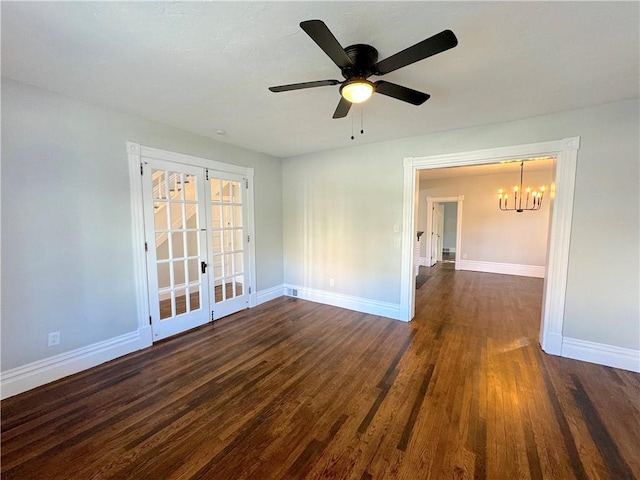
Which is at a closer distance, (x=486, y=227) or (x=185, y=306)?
(x=185, y=306)

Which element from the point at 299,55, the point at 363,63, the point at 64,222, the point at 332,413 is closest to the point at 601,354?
the point at 332,413

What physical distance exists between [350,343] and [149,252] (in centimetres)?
258

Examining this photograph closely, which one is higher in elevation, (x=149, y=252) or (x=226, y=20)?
(x=226, y=20)

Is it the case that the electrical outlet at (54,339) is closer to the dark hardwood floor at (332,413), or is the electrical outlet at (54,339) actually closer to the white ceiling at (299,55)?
the dark hardwood floor at (332,413)

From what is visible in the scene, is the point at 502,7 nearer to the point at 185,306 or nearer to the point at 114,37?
the point at 114,37

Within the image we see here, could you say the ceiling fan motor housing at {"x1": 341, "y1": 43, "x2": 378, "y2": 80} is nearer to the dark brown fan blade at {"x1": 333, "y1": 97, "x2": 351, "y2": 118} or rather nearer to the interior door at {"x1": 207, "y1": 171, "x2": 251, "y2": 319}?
the dark brown fan blade at {"x1": 333, "y1": 97, "x2": 351, "y2": 118}

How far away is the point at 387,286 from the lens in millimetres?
3963

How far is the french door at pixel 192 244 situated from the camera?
3152 mm

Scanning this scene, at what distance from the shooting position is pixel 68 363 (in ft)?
8.21

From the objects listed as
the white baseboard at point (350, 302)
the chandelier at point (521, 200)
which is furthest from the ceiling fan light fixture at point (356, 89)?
the chandelier at point (521, 200)

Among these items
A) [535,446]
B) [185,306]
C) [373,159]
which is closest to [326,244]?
[373,159]

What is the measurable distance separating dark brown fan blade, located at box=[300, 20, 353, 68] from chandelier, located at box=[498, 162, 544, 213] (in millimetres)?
6644

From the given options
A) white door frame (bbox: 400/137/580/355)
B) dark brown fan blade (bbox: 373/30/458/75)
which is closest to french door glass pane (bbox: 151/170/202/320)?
dark brown fan blade (bbox: 373/30/458/75)

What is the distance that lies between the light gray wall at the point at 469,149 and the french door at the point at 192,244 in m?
1.10
